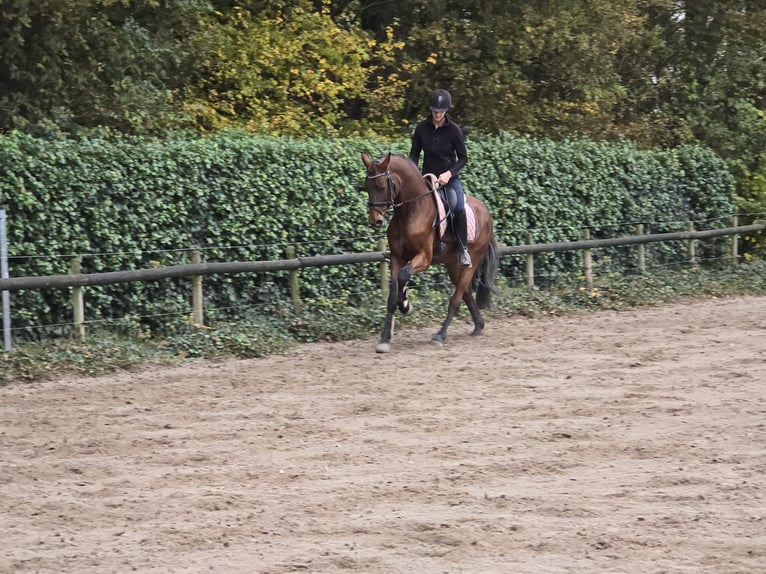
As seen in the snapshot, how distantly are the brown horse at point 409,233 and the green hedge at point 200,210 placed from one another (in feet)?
5.86

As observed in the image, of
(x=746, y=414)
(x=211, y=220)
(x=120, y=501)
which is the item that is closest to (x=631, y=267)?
(x=211, y=220)

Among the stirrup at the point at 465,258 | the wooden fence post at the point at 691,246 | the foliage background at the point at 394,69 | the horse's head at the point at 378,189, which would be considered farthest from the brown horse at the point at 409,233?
the wooden fence post at the point at 691,246

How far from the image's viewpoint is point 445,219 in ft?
44.0

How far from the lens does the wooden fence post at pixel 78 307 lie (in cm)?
1170

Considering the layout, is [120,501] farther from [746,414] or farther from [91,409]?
[746,414]

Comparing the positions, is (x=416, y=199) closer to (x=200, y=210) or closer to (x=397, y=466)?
(x=200, y=210)

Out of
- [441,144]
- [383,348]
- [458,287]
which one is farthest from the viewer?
[458,287]

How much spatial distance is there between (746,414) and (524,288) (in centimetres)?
938

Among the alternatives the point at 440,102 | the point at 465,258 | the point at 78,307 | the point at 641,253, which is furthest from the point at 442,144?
the point at 641,253

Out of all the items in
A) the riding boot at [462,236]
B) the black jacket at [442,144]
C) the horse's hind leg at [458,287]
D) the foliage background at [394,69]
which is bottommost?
the horse's hind leg at [458,287]

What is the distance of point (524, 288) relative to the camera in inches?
712

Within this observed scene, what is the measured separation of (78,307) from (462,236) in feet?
15.0

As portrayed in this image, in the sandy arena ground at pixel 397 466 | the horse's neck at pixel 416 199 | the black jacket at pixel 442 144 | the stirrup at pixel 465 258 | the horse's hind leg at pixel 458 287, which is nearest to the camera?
the sandy arena ground at pixel 397 466

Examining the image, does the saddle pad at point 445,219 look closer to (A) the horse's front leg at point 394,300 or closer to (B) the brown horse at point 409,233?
(B) the brown horse at point 409,233
